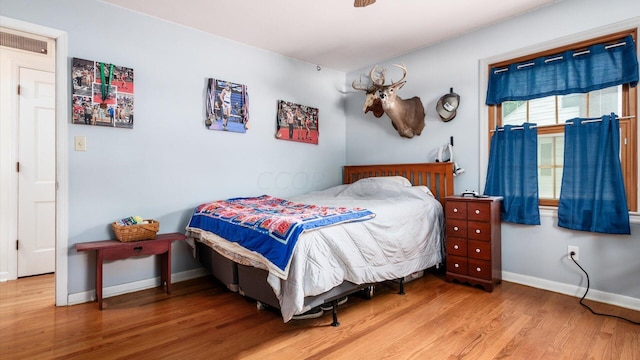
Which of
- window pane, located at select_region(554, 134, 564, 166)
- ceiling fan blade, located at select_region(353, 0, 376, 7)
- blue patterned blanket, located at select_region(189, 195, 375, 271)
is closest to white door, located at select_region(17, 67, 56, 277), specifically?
blue patterned blanket, located at select_region(189, 195, 375, 271)

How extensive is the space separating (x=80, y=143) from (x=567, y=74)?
4058 millimetres

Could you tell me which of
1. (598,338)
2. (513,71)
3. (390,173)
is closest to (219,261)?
(390,173)

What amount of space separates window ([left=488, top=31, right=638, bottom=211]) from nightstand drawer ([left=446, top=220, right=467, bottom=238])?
0.73 meters

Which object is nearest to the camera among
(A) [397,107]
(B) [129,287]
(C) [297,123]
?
(B) [129,287]

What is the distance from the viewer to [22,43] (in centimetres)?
313

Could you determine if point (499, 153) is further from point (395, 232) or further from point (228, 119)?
point (228, 119)

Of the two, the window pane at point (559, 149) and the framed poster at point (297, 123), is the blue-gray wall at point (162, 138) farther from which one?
the window pane at point (559, 149)

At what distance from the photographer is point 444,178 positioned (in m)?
3.39

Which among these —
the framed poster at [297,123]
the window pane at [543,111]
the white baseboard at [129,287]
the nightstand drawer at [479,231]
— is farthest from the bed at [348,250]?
the framed poster at [297,123]

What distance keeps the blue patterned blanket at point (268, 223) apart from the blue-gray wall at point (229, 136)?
0.65 meters

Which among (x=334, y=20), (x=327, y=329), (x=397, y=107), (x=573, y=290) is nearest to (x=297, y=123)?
(x=397, y=107)

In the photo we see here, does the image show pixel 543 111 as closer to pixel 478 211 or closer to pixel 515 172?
pixel 515 172

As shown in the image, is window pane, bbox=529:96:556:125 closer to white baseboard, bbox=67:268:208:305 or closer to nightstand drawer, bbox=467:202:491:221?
nightstand drawer, bbox=467:202:491:221

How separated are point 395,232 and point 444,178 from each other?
1.21 meters
